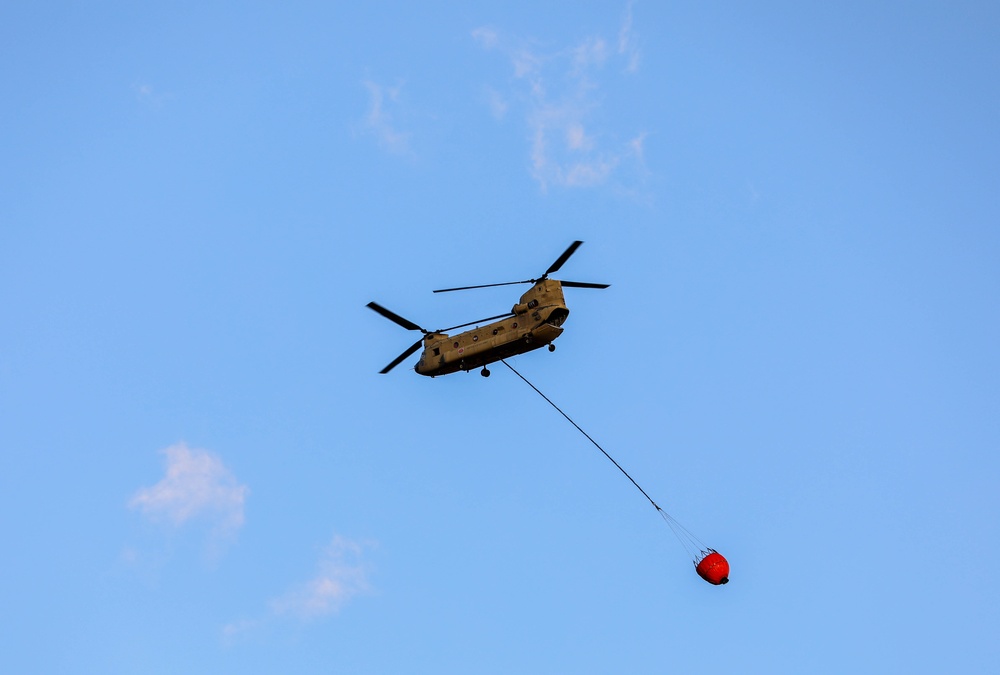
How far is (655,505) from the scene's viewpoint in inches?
1913

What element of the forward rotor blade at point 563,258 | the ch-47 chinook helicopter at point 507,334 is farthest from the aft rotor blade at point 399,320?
the forward rotor blade at point 563,258

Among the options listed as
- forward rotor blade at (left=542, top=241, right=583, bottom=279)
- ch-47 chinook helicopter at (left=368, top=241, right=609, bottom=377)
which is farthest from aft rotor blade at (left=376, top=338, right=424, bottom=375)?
forward rotor blade at (left=542, top=241, right=583, bottom=279)

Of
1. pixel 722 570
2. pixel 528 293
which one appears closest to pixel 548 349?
pixel 528 293

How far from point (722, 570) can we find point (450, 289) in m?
20.3

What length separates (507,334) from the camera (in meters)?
56.8

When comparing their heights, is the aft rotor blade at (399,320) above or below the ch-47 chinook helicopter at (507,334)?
above

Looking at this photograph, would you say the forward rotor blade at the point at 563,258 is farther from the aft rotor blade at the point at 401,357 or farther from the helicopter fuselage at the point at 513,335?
the aft rotor blade at the point at 401,357

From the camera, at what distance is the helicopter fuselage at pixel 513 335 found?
55688 millimetres

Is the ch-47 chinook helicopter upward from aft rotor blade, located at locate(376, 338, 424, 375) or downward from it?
downward

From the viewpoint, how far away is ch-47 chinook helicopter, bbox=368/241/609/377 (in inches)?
2195

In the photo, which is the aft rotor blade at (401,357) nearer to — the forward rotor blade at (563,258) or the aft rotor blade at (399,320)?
the aft rotor blade at (399,320)

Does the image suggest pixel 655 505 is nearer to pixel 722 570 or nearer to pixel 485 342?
pixel 722 570

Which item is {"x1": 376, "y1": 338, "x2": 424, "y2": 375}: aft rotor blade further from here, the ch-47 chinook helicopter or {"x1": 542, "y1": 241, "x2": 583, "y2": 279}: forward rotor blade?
{"x1": 542, "y1": 241, "x2": 583, "y2": 279}: forward rotor blade

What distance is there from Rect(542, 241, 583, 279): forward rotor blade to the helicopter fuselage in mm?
563
